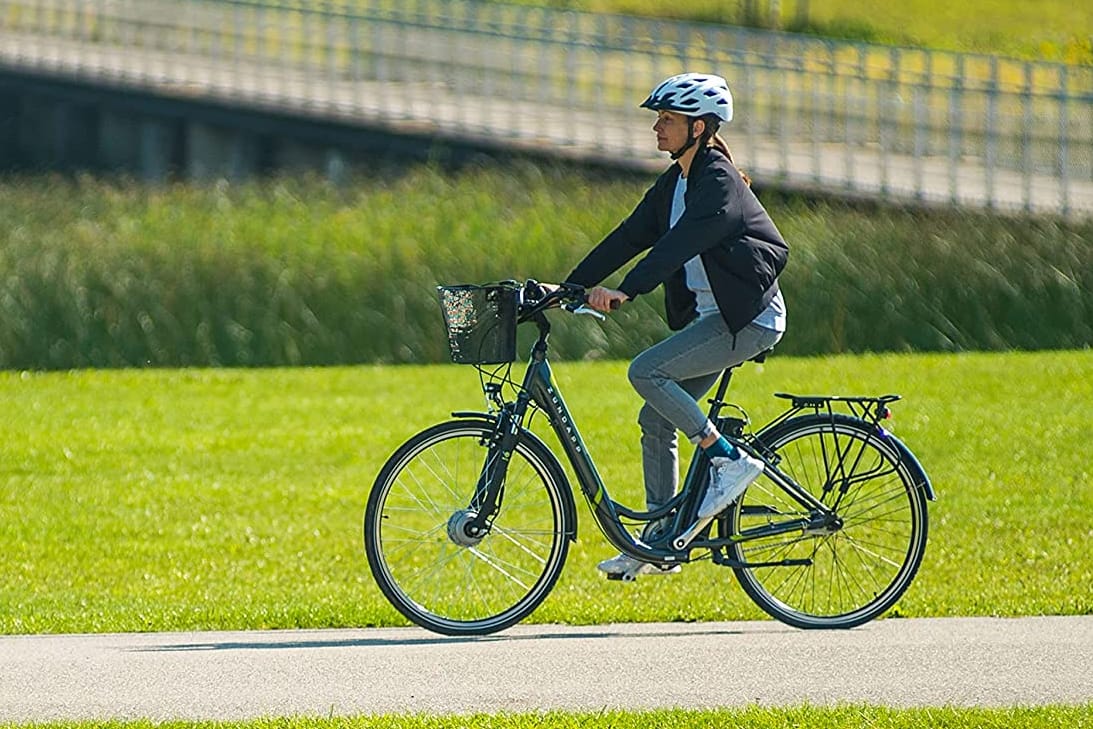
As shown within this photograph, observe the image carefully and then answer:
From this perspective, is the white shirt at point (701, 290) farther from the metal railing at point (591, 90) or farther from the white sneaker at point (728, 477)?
the metal railing at point (591, 90)

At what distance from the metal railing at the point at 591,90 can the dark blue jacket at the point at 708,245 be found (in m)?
12.7

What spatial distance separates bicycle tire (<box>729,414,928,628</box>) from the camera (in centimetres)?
761

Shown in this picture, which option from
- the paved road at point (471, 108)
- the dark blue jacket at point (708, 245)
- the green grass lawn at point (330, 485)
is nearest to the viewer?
the dark blue jacket at point (708, 245)

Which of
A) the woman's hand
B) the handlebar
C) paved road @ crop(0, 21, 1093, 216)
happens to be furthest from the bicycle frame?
paved road @ crop(0, 21, 1093, 216)

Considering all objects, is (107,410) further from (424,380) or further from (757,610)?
(757,610)

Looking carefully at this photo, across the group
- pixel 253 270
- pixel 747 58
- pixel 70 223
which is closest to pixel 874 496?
pixel 253 270

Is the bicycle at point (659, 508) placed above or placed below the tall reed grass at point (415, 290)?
above

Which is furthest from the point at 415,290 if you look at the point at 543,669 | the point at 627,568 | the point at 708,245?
the point at 543,669

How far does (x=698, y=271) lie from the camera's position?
736cm

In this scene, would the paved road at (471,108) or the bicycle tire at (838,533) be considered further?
the paved road at (471,108)

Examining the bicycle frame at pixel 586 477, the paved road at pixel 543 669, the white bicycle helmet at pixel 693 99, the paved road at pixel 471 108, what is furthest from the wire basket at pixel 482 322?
the paved road at pixel 471 108

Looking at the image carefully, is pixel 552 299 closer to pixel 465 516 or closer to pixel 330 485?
pixel 465 516

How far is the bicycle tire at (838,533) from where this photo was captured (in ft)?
25.0

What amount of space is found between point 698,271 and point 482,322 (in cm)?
76
